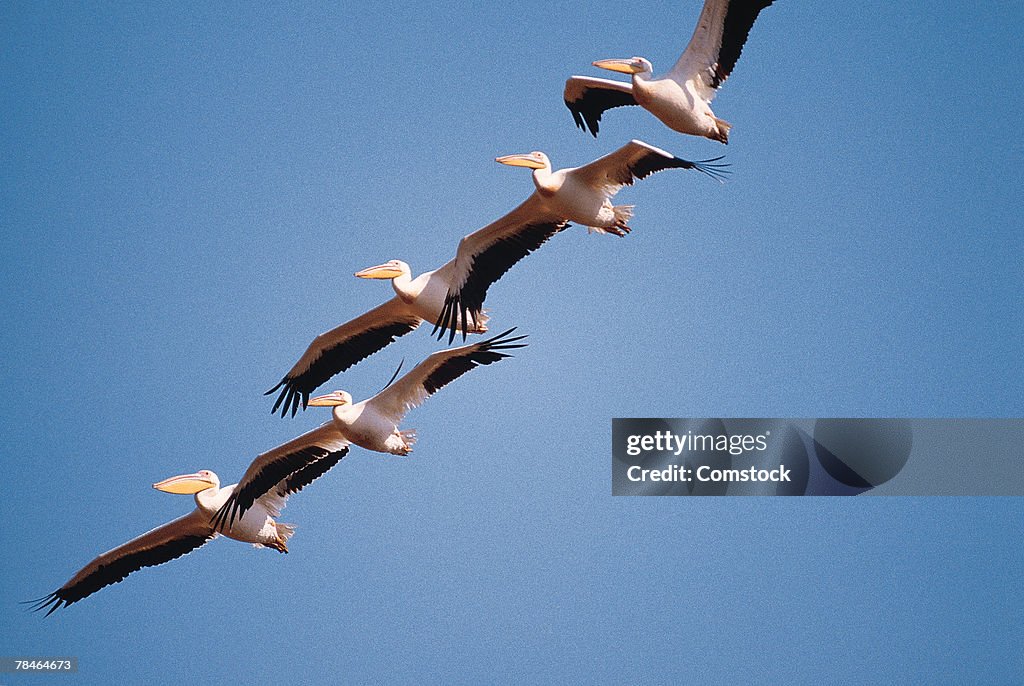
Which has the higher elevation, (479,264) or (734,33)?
(734,33)

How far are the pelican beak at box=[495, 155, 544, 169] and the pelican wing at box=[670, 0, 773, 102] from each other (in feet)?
3.38

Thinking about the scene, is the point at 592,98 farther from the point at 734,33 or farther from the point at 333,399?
the point at 333,399

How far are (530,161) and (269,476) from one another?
2.57 meters

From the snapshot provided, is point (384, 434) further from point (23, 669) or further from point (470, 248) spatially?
point (23, 669)

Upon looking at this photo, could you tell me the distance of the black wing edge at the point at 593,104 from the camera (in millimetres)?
10281

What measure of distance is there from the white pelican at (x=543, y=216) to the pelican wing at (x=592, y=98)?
33 centimetres

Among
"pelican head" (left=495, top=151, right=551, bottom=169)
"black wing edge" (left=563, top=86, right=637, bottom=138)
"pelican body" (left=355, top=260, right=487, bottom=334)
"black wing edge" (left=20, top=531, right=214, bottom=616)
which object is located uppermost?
"black wing edge" (left=563, top=86, right=637, bottom=138)

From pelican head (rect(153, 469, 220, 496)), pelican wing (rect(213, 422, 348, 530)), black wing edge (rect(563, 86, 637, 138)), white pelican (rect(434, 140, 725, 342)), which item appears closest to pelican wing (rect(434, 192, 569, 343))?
white pelican (rect(434, 140, 725, 342))

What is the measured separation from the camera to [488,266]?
1050 cm

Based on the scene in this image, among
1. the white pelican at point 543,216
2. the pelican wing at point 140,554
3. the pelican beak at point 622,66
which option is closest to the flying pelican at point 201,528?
the pelican wing at point 140,554

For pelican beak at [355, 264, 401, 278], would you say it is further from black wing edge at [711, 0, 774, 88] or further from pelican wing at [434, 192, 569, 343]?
black wing edge at [711, 0, 774, 88]

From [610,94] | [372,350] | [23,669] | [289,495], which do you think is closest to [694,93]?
[610,94]

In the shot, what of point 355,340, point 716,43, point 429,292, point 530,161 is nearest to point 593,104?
point 530,161

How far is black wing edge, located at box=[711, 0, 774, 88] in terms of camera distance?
948 cm
